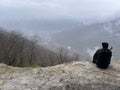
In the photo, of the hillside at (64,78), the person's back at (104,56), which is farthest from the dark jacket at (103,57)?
the hillside at (64,78)

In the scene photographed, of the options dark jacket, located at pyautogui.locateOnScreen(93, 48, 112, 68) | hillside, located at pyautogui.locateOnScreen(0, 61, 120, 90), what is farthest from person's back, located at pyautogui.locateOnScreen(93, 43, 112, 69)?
hillside, located at pyautogui.locateOnScreen(0, 61, 120, 90)

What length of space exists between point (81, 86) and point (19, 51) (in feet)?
198

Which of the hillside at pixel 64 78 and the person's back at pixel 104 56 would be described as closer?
the hillside at pixel 64 78

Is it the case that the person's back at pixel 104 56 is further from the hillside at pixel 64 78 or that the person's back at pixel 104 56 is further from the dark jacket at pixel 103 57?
the hillside at pixel 64 78

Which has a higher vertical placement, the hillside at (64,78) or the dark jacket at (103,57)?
the dark jacket at (103,57)

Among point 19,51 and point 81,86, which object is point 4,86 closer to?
point 81,86

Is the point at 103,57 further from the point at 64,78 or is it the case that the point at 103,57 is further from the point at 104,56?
the point at 64,78

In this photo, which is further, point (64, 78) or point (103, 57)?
point (103, 57)

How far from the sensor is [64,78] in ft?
51.3

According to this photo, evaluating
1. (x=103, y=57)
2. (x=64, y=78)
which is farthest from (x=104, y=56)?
(x=64, y=78)

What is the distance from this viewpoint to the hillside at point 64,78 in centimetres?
1529

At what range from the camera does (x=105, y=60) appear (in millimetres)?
16141

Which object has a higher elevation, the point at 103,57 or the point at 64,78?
the point at 103,57

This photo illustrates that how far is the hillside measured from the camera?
15.3 m
